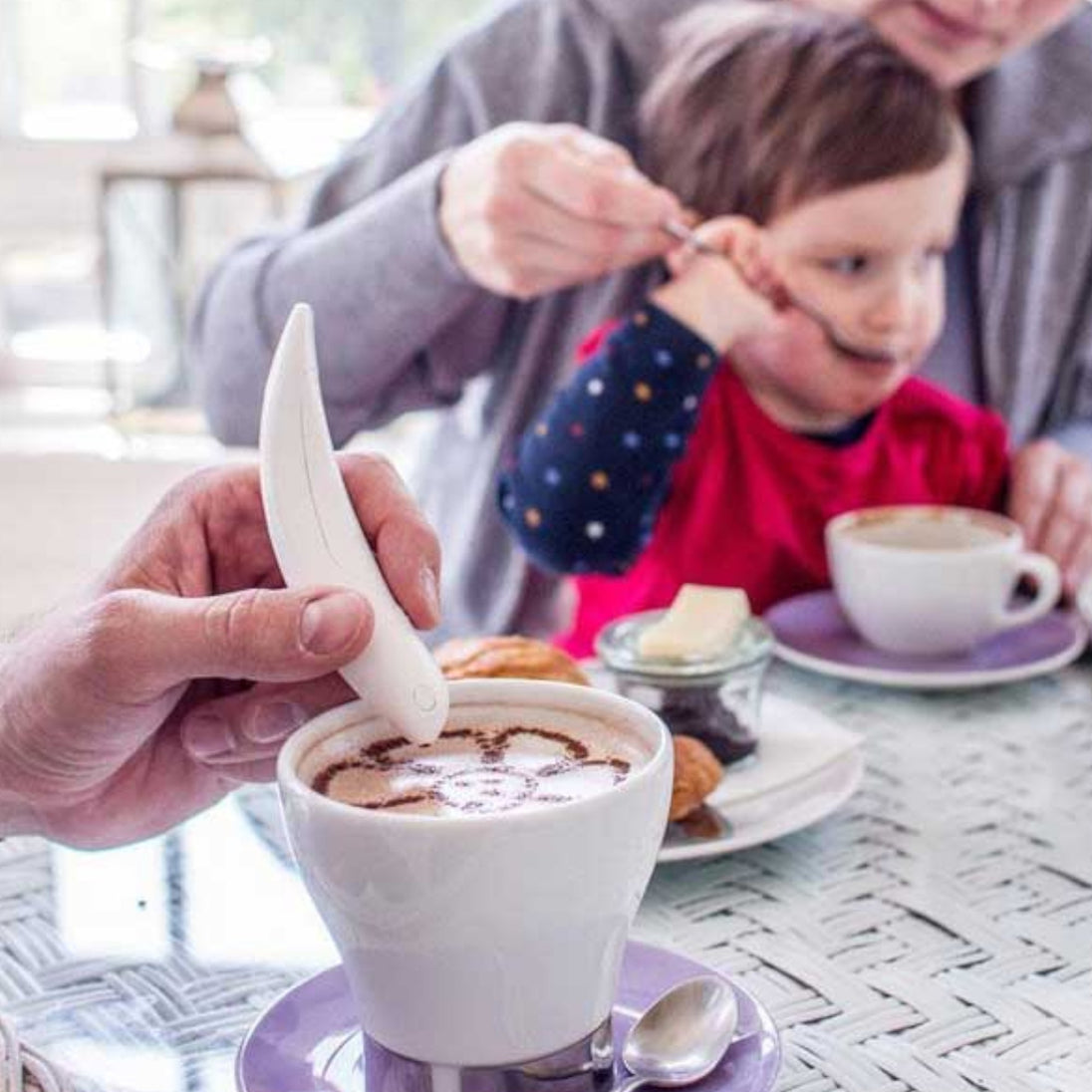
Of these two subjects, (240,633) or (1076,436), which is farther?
(1076,436)

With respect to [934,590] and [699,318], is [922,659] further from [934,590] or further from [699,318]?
[699,318]

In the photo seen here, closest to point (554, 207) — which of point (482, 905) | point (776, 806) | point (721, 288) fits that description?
point (721, 288)

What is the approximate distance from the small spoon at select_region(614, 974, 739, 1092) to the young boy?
24.6 inches

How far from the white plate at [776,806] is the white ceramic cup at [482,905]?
0.19 metres

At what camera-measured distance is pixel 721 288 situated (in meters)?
1.14

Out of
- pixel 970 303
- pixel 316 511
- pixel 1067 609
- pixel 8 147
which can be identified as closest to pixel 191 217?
pixel 8 147

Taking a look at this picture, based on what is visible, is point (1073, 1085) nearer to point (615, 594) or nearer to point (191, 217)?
point (615, 594)

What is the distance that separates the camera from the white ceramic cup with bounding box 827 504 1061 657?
3.25 ft

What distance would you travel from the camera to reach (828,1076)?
565 mm

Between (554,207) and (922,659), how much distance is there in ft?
1.21

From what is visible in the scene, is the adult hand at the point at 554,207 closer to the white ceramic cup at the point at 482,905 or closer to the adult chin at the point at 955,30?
the adult chin at the point at 955,30

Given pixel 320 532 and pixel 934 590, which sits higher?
pixel 320 532

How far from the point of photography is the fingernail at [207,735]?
26.0 inches

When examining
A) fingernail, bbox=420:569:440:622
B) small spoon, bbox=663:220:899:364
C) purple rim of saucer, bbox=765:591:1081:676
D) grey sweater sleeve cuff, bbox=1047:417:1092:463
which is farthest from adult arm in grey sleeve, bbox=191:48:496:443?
fingernail, bbox=420:569:440:622
